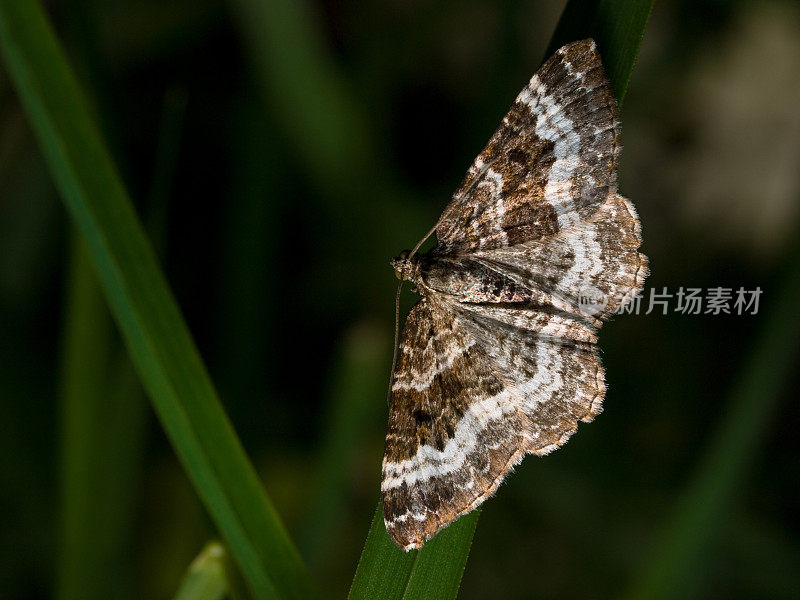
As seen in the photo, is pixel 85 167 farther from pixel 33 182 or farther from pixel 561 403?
pixel 33 182

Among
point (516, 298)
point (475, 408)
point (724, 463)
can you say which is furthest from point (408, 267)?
point (724, 463)

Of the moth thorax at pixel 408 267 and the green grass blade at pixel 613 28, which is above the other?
the green grass blade at pixel 613 28

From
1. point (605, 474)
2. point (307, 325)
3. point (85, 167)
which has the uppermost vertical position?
point (85, 167)

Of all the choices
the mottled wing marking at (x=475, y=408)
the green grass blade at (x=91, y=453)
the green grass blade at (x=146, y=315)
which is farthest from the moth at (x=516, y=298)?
the green grass blade at (x=91, y=453)

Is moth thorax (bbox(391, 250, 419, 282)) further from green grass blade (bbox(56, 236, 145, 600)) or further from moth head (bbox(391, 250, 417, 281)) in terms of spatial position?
green grass blade (bbox(56, 236, 145, 600))

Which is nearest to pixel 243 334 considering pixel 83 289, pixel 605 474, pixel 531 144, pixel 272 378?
pixel 272 378

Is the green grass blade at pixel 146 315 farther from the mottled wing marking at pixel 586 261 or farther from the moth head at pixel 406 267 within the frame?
the mottled wing marking at pixel 586 261

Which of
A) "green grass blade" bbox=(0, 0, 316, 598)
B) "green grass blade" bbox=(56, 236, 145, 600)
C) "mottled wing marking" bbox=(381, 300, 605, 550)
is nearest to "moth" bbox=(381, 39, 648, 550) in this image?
"mottled wing marking" bbox=(381, 300, 605, 550)
